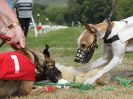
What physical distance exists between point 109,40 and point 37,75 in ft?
4.93

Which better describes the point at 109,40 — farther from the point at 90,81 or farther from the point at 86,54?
the point at 90,81

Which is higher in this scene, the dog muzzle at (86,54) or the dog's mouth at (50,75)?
the dog muzzle at (86,54)

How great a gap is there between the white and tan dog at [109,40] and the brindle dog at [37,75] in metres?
0.73

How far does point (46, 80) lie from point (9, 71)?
45.5 inches

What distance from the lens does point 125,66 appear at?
9203mm

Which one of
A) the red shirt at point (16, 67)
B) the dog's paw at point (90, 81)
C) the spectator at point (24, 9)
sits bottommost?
the dog's paw at point (90, 81)

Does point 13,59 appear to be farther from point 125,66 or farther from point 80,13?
point 80,13

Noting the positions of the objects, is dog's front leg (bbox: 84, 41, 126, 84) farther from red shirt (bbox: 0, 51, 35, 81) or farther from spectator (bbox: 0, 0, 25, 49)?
spectator (bbox: 0, 0, 25, 49)

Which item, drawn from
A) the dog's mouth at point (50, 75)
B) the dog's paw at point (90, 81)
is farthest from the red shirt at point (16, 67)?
the dog's paw at point (90, 81)

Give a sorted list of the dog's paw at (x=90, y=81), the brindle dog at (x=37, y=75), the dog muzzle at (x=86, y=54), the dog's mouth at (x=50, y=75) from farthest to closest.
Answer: the dog muzzle at (x=86, y=54), the dog's paw at (x=90, y=81), the dog's mouth at (x=50, y=75), the brindle dog at (x=37, y=75)

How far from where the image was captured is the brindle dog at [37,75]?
573 cm

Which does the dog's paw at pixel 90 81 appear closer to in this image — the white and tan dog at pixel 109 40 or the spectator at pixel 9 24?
the white and tan dog at pixel 109 40

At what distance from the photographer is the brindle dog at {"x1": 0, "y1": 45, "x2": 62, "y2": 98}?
5.73 meters

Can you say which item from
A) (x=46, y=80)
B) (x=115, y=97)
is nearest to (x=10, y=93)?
(x=46, y=80)
